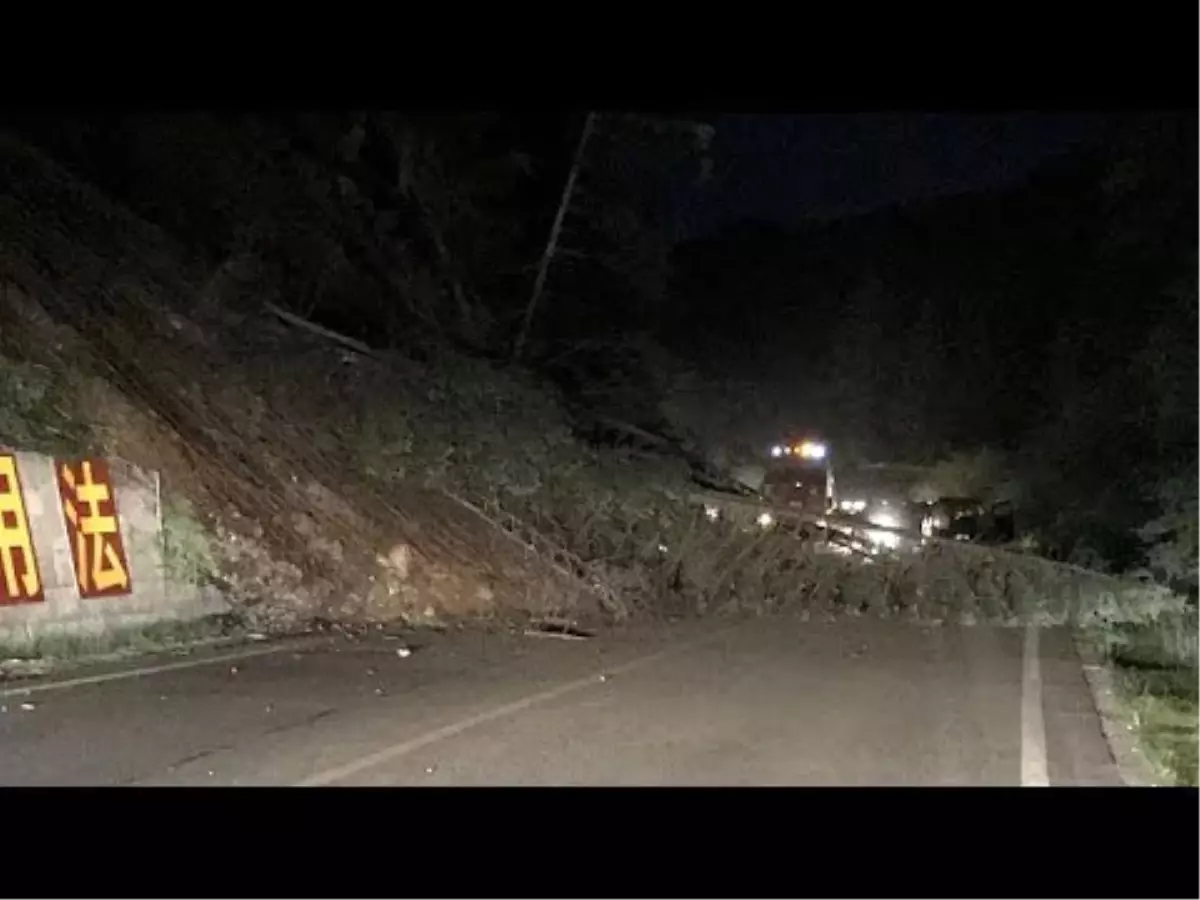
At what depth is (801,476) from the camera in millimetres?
35688

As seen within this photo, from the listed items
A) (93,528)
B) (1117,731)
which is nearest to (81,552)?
(93,528)

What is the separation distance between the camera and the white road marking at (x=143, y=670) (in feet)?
36.3

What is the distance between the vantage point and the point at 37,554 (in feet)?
42.9

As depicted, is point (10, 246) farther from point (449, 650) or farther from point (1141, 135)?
point (1141, 135)

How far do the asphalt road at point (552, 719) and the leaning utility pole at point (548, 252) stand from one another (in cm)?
1221

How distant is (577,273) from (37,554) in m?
16.0

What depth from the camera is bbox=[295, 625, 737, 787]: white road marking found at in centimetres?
816

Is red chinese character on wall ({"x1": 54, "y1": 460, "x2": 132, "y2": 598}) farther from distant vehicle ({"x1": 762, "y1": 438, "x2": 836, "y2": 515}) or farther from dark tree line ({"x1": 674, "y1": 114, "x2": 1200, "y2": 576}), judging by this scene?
distant vehicle ({"x1": 762, "y1": 438, "x2": 836, "y2": 515})

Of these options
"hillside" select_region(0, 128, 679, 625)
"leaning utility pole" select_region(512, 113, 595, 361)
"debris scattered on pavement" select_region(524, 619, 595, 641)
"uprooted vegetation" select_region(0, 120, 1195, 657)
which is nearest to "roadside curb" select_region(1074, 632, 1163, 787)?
"debris scattered on pavement" select_region(524, 619, 595, 641)

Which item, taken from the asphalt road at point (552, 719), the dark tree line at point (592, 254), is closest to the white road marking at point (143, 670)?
the asphalt road at point (552, 719)

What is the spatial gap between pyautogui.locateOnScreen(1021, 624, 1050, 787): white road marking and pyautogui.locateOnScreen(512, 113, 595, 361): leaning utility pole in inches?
528

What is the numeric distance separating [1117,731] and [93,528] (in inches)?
352

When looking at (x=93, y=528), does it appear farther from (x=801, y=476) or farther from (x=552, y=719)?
(x=801, y=476)
